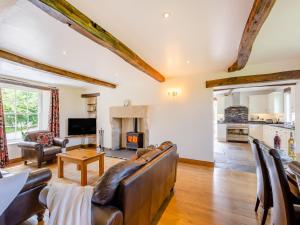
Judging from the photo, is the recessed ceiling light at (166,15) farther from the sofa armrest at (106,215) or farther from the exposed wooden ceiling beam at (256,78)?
the exposed wooden ceiling beam at (256,78)

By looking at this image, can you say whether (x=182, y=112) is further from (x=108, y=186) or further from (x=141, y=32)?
(x=108, y=186)

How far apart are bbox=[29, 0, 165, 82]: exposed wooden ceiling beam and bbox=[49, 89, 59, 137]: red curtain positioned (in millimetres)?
3666

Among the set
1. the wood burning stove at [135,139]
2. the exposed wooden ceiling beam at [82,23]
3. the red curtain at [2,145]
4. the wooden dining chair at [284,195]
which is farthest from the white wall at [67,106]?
the wooden dining chair at [284,195]

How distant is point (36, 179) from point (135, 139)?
12.1 ft

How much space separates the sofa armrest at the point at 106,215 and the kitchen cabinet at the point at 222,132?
23.2 feet

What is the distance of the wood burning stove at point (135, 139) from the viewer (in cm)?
533

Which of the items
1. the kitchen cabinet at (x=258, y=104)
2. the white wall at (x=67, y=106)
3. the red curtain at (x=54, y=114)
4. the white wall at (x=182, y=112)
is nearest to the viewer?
the white wall at (x=182, y=112)

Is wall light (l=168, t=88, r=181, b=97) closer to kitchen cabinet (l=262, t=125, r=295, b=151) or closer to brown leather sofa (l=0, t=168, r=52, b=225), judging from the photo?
kitchen cabinet (l=262, t=125, r=295, b=151)

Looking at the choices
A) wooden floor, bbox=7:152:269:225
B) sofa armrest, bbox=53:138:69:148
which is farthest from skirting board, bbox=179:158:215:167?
sofa armrest, bbox=53:138:69:148

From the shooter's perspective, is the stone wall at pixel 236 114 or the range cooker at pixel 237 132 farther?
the stone wall at pixel 236 114

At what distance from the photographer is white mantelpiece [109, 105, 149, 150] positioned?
16.6ft

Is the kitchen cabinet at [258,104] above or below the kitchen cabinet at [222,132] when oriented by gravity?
above

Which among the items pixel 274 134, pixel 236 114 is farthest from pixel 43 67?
pixel 236 114

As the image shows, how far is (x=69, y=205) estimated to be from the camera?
122 cm
